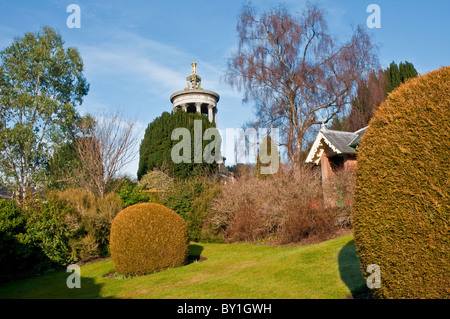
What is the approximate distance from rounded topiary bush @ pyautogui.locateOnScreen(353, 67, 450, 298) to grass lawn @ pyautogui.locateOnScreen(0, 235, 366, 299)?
1.75 m

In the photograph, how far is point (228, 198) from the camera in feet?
48.8

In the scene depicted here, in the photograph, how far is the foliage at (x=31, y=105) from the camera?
66.3 ft

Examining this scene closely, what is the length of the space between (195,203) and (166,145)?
46.1 ft

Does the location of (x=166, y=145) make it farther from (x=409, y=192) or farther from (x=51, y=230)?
(x=409, y=192)

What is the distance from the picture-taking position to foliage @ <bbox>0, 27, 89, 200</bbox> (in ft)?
66.3

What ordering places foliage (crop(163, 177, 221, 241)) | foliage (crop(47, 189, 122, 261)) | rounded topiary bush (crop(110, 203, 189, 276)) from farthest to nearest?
foliage (crop(163, 177, 221, 241))
foliage (crop(47, 189, 122, 261))
rounded topiary bush (crop(110, 203, 189, 276))

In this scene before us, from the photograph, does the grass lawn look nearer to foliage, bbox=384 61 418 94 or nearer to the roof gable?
the roof gable

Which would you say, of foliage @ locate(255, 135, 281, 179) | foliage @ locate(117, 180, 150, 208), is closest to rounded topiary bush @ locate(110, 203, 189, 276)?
foliage @ locate(117, 180, 150, 208)

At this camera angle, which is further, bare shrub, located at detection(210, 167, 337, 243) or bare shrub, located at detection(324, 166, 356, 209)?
bare shrub, located at detection(324, 166, 356, 209)

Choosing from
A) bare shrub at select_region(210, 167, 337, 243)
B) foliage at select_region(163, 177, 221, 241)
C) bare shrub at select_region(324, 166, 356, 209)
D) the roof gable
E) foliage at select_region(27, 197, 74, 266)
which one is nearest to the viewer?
foliage at select_region(27, 197, 74, 266)
